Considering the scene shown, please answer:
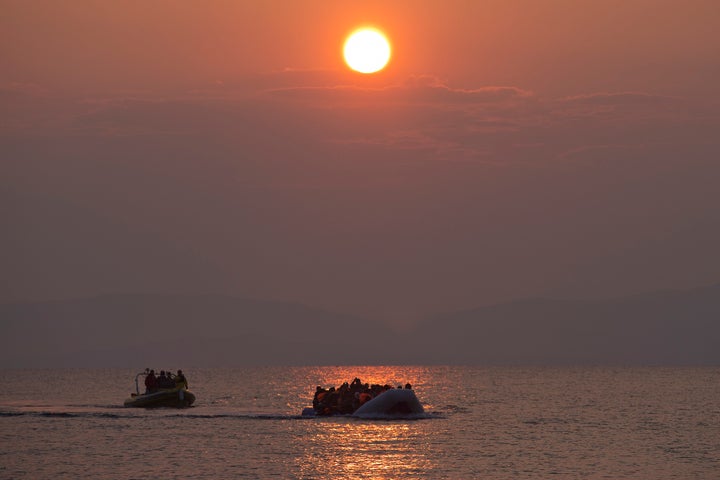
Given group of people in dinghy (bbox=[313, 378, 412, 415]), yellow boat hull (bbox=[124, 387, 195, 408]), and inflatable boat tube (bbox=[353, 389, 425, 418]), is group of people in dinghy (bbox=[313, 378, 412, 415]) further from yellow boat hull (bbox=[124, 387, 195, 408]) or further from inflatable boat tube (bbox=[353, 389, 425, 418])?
yellow boat hull (bbox=[124, 387, 195, 408])

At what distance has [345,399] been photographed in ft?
310

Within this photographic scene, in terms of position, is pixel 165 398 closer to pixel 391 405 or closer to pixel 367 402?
pixel 367 402

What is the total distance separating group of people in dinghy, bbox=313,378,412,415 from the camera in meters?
94.3

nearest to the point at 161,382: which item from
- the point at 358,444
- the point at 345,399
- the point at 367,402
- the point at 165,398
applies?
the point at 165,398

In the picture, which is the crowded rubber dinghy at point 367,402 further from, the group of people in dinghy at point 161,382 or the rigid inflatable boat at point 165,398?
the group of people in dinghy at point 161,382

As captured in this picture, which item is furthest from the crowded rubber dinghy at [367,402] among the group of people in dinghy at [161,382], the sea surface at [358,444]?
the group of people in dinghy at [161,382]

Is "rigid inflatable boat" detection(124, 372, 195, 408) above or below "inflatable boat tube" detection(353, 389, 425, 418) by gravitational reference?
above

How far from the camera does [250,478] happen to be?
5619 centimetres

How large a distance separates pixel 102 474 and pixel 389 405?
1420 inches

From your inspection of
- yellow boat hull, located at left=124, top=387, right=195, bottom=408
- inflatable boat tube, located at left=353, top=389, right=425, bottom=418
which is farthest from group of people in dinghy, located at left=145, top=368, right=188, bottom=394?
inflatable boat tube, located at left=353, top=389, right=425, bottom=418

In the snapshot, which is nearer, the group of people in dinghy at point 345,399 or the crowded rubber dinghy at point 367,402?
the crowded rubber dinghy at point 367,402

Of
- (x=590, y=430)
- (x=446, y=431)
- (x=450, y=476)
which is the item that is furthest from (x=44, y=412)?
(x=450, y=476)

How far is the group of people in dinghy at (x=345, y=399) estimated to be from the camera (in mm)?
94312

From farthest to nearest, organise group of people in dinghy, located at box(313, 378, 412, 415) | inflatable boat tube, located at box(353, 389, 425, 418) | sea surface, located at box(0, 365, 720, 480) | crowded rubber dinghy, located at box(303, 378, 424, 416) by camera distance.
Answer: group of people in dinghy, located at box(313, 378, 412, 415)
crowded rubber dinghy, located at box(303, 378, 424, 416)
inflatable boat tube, located at box(353, 389, 425, 418)
sea surface, located at box(0, 365, 720, 480)
